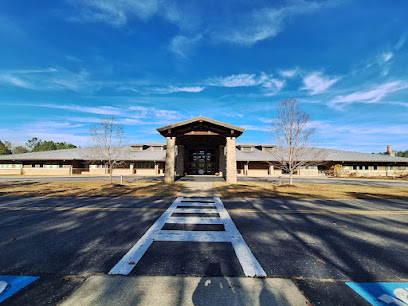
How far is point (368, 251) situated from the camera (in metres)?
3.67

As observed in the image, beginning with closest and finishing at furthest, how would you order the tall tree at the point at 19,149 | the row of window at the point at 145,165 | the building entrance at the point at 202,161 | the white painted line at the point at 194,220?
the white painted line at the point at 194,220, the building entrance at the point at 202,161, the row of window at the point at 145,165, the tall tree at the point at 19,149

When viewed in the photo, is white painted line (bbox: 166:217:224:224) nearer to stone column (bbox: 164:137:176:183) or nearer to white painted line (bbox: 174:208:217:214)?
white painted line (bbox: 174:208:217:214)

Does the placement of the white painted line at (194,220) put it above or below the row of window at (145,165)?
below

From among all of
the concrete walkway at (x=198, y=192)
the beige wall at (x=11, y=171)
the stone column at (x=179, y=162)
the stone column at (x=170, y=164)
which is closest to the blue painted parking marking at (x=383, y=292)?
the concrete walkway at (x=198, y=192)

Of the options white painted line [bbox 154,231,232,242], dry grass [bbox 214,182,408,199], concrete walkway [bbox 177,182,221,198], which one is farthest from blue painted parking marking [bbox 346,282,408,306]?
concrete walkway [bbox 177,182,221,198]

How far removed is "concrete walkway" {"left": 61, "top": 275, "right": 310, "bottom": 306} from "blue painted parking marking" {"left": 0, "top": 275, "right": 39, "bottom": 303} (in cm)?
89

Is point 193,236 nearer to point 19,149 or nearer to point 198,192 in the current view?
point 198,192

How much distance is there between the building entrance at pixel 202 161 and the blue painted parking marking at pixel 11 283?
96.4 feet

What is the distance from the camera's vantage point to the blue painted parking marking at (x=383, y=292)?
7.39 ft

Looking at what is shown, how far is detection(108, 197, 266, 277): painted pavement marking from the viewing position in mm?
2980

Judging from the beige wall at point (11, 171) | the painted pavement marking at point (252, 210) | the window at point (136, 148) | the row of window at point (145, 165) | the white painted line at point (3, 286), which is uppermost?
the window at point (136, 148)

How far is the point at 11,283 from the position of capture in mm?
2547

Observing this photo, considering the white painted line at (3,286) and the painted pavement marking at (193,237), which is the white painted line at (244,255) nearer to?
the painted pavement marking at (193,237)

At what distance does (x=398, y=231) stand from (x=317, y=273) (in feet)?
13.8
